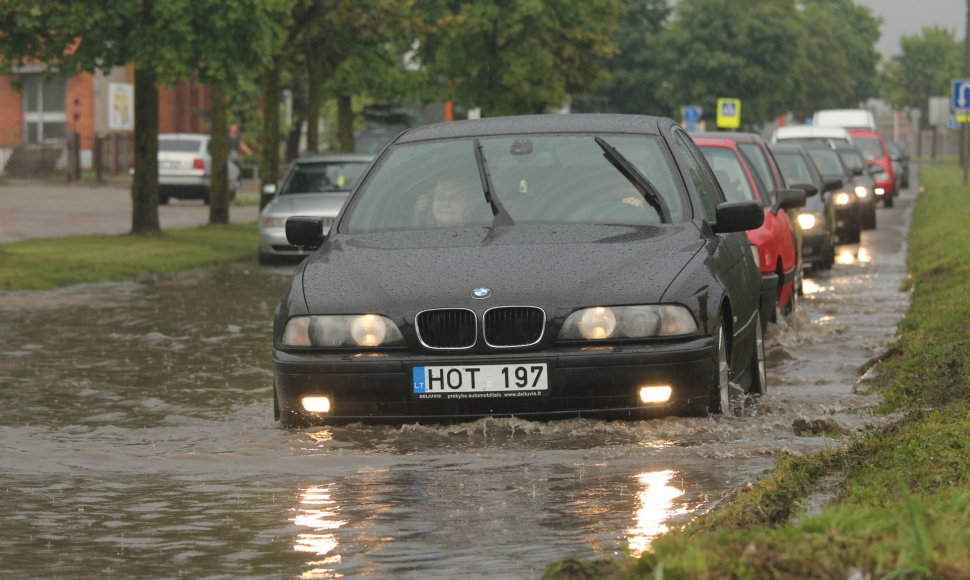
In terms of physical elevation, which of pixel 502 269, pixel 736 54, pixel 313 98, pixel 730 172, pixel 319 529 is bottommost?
pixel 319 529

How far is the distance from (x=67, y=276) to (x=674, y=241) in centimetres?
1261

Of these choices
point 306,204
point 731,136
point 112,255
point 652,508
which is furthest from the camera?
point 306,204

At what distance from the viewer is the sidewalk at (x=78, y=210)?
2944 centimetres

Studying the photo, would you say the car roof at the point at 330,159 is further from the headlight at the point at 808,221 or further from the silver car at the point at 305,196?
the headlight at the point at 808,221

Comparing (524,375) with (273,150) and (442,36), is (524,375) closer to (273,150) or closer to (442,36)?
(273,150)

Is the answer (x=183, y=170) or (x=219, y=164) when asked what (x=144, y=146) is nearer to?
(x=219, y=164)

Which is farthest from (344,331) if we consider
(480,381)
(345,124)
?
(345,124)

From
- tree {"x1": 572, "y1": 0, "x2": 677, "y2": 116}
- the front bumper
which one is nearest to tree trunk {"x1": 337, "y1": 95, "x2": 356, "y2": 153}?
the front bumper

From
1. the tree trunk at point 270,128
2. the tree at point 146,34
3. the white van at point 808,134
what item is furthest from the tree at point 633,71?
the tree at point 146,34

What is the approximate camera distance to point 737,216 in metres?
8.48

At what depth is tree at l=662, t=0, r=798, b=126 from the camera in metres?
87.2

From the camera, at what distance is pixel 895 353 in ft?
37.0

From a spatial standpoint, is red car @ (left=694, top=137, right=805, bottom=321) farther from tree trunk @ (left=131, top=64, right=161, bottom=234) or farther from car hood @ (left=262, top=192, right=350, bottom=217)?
tree trunk @ (left=131, top=64, right=161, bottom=234)

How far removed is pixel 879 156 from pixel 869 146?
40.1 inches
